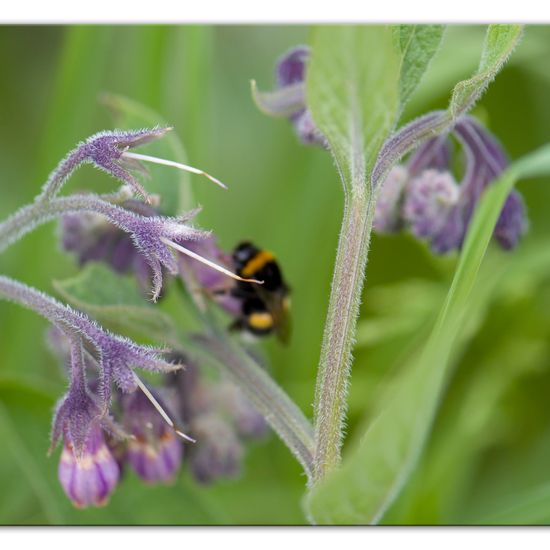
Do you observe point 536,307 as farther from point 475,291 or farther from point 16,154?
point 16,154

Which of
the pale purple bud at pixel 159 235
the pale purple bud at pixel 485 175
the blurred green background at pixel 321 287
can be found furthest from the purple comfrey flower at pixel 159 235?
the blurred green background at pixel 321 287

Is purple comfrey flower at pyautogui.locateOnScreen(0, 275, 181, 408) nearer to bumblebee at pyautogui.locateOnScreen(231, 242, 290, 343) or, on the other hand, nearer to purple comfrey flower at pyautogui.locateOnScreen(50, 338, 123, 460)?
purple comfrey flower at pyautogui.locateOnScreen(50, 338, 123, 460)

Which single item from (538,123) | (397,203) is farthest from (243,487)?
(538,123)

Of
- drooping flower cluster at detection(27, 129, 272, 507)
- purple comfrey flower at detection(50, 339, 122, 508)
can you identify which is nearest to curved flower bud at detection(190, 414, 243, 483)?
drooping flower cluster at detection(27, 129, 272, 507)

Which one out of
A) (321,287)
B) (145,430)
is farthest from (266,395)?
(321,287)

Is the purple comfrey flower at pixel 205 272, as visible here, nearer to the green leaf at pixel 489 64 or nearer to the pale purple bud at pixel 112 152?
the pale purple bud at pixel 112 152
